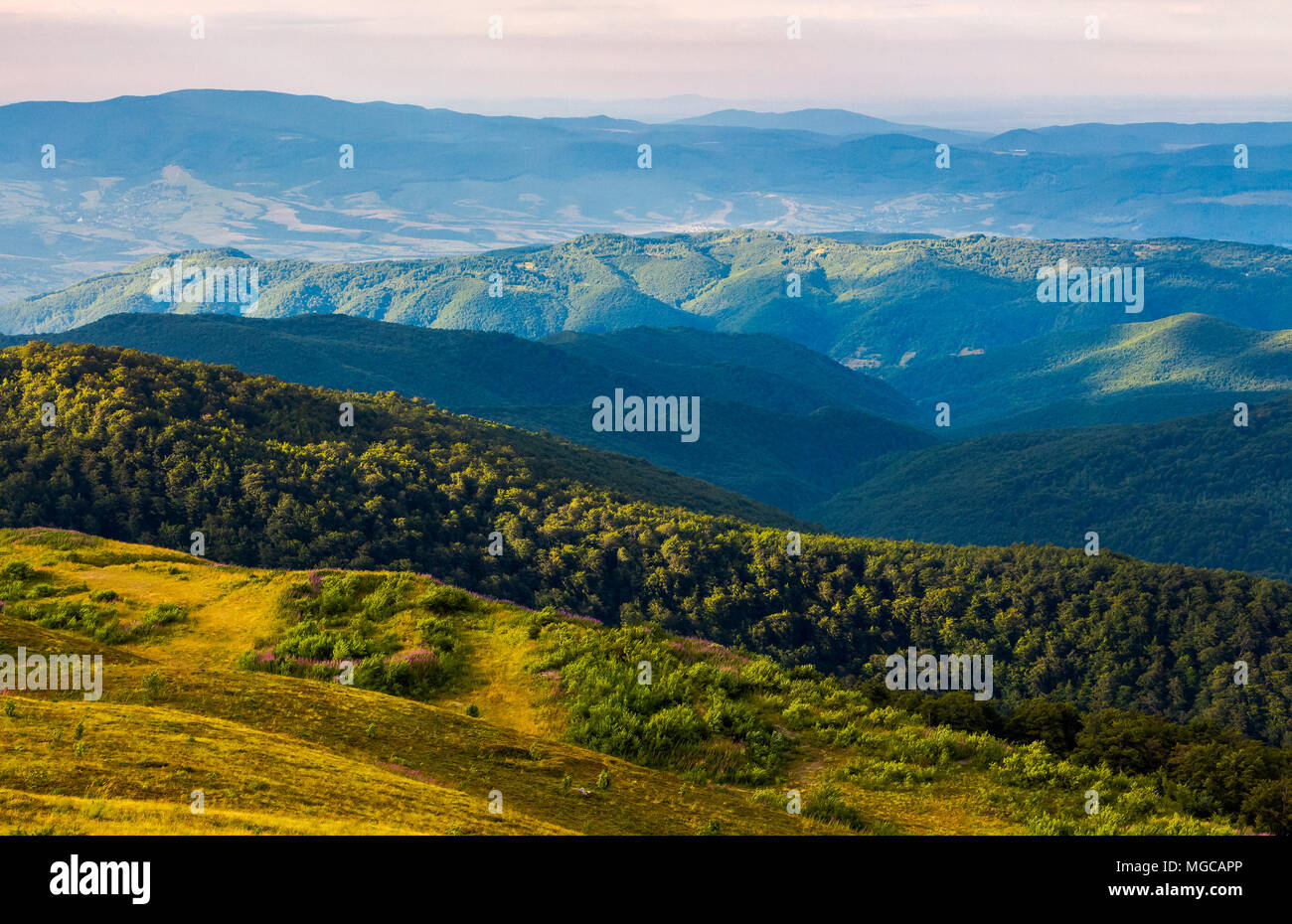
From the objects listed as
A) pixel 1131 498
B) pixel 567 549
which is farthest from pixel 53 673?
pixel 1131 498

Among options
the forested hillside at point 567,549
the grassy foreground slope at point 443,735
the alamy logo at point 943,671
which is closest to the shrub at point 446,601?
the grassy foreground slope at point 443,735

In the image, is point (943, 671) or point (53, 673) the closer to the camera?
point (53, 673)

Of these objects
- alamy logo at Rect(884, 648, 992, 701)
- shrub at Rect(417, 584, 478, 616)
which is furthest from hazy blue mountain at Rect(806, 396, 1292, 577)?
shrub at Rect(417, 584, 478, 616)

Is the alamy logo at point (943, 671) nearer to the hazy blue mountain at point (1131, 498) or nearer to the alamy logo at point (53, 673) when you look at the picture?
the alamy logo at point (53, 673)

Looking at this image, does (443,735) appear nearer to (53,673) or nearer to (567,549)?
(53,673)
